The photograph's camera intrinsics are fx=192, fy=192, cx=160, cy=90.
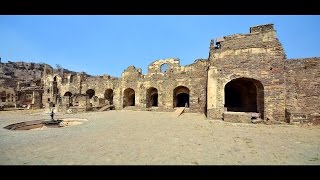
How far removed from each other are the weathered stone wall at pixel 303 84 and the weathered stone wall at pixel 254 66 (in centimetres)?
128

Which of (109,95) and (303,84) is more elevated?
(303,84)

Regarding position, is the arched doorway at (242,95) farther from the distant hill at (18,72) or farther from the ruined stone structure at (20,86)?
the distant hill at (18,72)

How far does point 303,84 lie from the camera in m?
11.9

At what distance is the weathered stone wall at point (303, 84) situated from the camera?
11742 millimetres

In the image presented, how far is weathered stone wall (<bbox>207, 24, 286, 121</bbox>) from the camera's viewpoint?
1099 cm

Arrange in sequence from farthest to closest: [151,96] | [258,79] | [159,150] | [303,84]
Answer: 1. [151,96]
2. [303,84]
3. [258,79]
4. [159,150]

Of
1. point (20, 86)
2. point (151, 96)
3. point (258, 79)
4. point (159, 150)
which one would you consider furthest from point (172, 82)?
point (20, 86)

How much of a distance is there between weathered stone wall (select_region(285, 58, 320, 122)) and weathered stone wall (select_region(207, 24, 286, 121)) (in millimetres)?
1277

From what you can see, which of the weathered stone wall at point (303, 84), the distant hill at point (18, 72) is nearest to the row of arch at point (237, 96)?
the weathered stone wall at point (303, 84)

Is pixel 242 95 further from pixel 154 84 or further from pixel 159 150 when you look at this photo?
pixel 159 150

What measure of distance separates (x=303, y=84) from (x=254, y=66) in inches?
134

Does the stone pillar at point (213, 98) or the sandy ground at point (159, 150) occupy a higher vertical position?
the stone pillar at point (213, 98)

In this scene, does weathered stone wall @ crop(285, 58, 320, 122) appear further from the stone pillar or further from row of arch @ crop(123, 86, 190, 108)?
row of arch @ crop(123, 86, 190, 108)

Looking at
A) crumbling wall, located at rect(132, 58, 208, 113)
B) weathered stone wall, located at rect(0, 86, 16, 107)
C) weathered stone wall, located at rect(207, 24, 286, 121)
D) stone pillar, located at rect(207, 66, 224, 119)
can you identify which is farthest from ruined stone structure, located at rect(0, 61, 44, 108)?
weathered stone wall, located at rect(207, 24, 286, 121)
